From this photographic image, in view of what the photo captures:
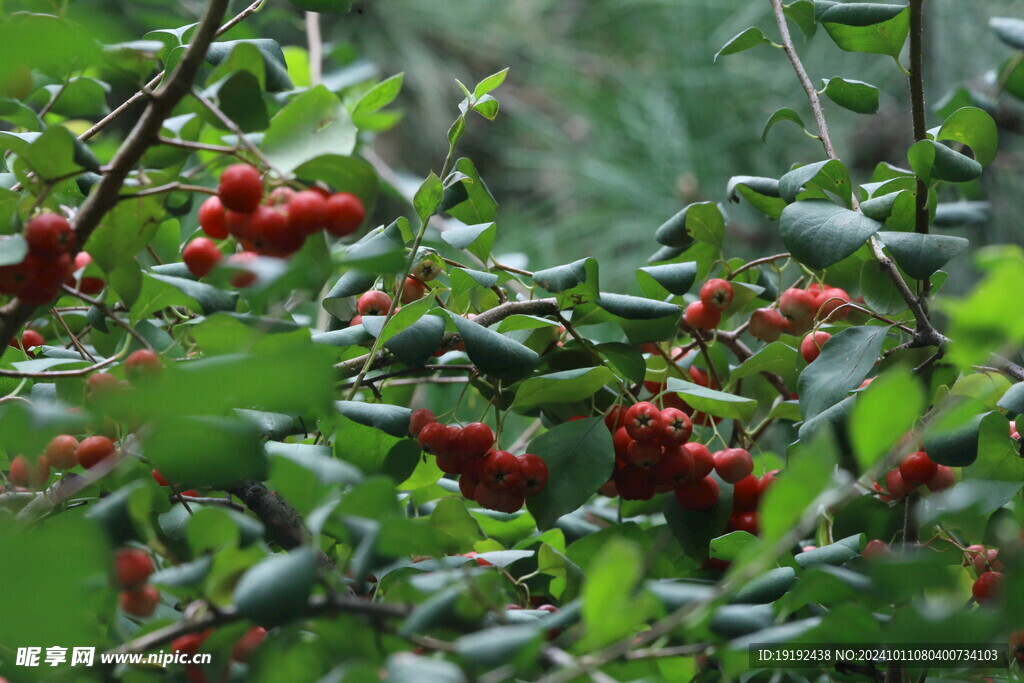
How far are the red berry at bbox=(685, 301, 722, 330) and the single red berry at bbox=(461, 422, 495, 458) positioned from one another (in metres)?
0.17

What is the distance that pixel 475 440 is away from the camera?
47 centimetres

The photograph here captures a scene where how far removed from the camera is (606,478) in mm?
463

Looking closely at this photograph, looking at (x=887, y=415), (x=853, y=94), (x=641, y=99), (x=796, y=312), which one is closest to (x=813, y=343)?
(x=796, y=312)

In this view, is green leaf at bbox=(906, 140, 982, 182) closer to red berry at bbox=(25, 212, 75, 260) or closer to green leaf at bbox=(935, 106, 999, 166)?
green leaf at bbox=(935, 106, 999, 166)

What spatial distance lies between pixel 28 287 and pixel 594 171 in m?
1.43

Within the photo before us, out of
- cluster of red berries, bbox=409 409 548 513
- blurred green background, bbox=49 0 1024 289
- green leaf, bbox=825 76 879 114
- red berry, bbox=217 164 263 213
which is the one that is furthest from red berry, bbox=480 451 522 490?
blurred green background, bbox=49 0 1024 289

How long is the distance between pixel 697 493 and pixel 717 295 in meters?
0.13

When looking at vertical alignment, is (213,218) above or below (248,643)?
above

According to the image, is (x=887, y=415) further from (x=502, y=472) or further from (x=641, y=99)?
(x=641, y=99)

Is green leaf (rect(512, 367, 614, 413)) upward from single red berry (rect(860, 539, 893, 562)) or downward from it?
upward

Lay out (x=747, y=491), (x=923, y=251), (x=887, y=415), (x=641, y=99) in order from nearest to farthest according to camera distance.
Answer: (x=887, y=415), (x=923, y=251), (x=747, y=491), (x=641, y=99)

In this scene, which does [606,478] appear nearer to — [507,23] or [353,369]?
[353,369]

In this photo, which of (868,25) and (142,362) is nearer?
(142,362)

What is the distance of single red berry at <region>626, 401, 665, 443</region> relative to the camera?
472 millimetres
